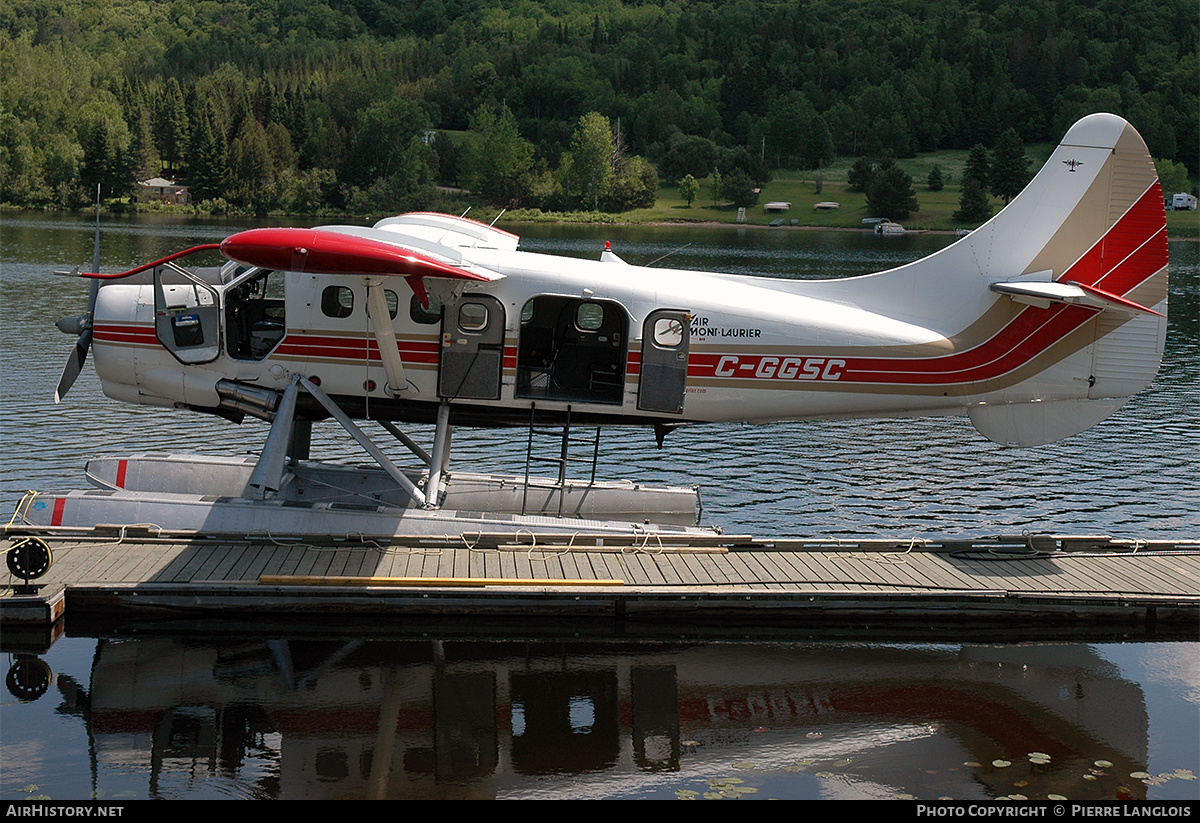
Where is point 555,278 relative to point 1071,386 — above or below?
above

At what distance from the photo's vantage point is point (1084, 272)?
12.7 m

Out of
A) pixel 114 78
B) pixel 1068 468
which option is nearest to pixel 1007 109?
pixel 114 78

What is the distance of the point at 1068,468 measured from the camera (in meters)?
20.1

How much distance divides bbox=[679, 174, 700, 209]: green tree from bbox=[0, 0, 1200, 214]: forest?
3.07 metres

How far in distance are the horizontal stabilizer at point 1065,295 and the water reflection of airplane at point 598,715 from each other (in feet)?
11.8

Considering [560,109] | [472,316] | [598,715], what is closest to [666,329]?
[472,316]

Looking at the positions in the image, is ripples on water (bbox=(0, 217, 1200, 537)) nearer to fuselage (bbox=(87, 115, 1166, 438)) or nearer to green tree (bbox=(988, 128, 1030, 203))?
fuselage (bbox=(87, 115, 1166, 438))

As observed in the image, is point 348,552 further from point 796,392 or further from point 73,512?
point 796,392

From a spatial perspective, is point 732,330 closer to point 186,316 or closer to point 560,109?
point 186,316

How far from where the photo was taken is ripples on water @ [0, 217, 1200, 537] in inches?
670

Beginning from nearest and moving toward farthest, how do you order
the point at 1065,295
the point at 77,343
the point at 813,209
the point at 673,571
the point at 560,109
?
the point at 673,571 → the point at 1065,295 → the point at 77,343 → the point at 813,209 → the point at 560,109

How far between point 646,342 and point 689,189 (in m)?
106

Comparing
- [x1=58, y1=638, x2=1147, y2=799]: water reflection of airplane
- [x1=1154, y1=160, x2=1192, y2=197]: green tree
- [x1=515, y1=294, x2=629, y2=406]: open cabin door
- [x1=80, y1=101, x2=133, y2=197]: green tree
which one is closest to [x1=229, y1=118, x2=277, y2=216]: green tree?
[x1=80, y1=101, x2=133, y2=197]: green tree

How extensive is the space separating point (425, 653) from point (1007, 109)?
162236mm
